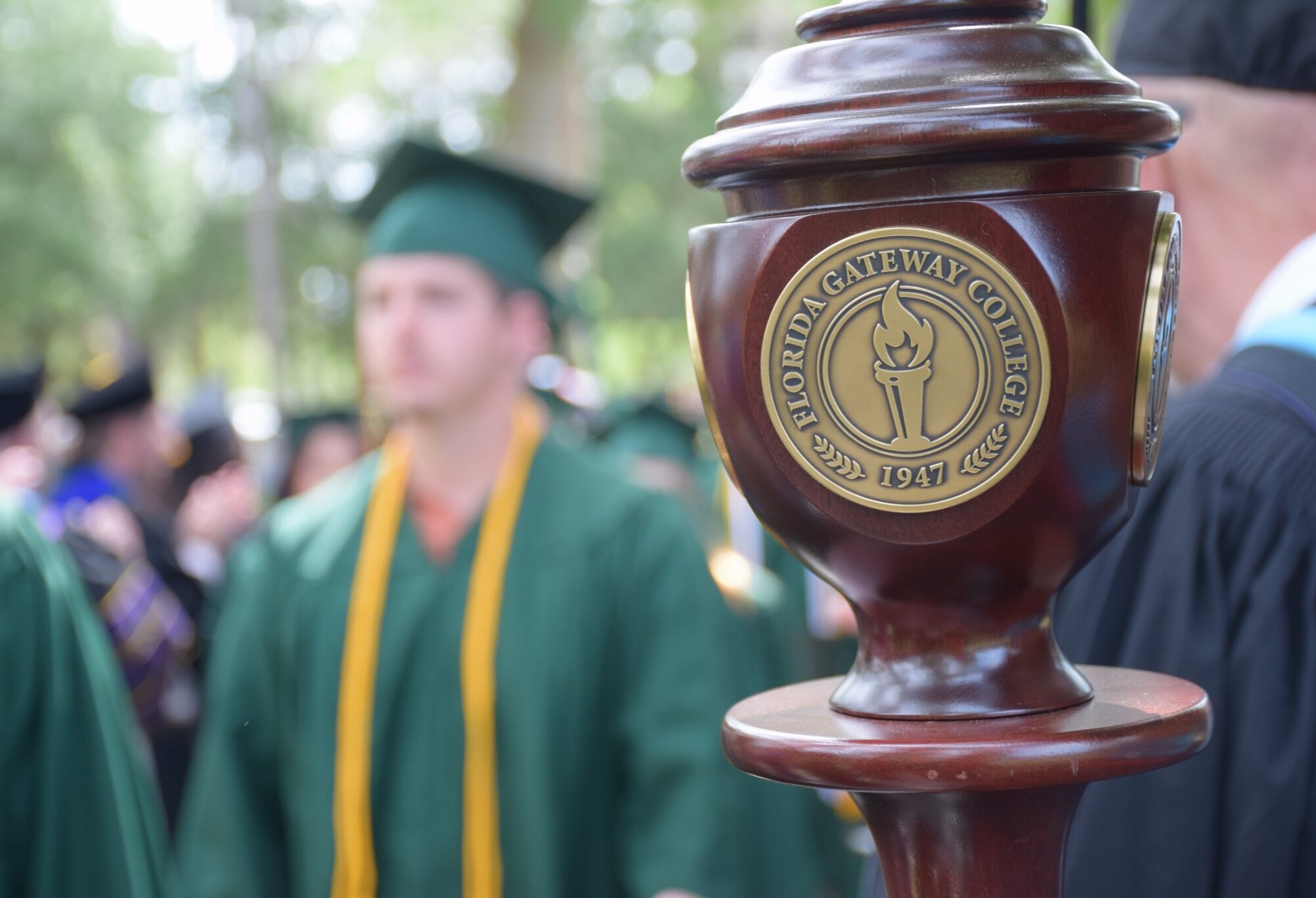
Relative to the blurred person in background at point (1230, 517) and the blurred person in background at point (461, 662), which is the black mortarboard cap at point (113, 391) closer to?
the blurred person in background at point (461, 662)

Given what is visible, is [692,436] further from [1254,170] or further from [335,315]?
[335,315]

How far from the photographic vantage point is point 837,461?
896 millimetres

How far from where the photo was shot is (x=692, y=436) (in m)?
7.73

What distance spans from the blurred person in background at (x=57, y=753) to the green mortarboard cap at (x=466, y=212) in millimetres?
1292

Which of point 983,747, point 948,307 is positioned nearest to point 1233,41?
point 948,307

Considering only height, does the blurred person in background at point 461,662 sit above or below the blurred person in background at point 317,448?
above

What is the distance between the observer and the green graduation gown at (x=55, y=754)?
2834 millimetres

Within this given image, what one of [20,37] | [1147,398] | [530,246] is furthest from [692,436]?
[20,37]

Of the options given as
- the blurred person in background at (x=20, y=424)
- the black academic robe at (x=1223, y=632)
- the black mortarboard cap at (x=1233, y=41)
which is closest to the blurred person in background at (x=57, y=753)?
the black academic robe at (x=1223, y=632)

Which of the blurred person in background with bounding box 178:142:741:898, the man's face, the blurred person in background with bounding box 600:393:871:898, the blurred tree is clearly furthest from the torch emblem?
the blurred tree

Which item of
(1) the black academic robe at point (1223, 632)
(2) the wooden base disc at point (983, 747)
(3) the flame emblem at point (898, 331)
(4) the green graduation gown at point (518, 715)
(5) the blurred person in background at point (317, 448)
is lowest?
(5) the blurred person in background at point (317, 448)

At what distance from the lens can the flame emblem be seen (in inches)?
33.5

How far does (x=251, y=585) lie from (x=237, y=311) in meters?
24.5

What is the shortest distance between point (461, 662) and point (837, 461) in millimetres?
2694
